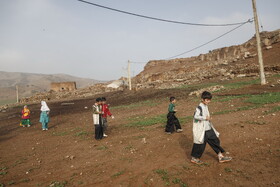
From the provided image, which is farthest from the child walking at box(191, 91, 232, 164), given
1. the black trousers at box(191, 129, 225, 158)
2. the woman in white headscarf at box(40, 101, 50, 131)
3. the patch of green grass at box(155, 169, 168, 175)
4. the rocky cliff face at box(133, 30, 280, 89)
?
the rocky cliff face at box(133, 30, 280, 89)


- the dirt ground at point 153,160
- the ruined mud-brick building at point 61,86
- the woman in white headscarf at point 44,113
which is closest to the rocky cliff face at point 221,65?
the ruined mud-brick building at point 61,86

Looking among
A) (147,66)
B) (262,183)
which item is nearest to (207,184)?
(262,183)

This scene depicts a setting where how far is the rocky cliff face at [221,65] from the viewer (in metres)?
33.0

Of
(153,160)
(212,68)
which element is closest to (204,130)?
(153,160)

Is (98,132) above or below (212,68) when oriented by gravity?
below

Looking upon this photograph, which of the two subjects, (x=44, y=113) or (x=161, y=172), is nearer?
(x=161, y=172)

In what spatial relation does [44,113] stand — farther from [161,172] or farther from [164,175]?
[164,175]

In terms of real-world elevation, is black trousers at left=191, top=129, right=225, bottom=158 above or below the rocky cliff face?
below

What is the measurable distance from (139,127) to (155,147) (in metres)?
3.45

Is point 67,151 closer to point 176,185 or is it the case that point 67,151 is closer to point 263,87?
point 176,185

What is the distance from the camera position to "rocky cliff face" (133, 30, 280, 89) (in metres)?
Result: 33.0

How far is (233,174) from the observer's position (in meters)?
4.39

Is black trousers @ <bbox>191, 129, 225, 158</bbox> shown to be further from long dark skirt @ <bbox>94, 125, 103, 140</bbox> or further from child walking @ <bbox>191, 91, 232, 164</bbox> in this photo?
long dark skirt @ <bbox>94, 125, 103, 140</bbox>

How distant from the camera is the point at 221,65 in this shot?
143ft
